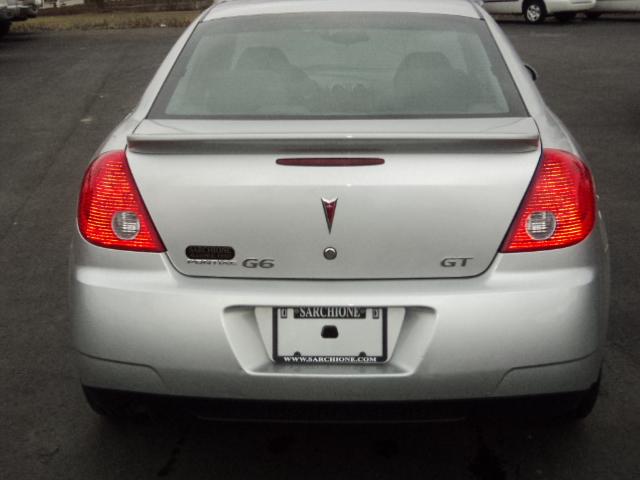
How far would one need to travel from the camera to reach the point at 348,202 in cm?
316

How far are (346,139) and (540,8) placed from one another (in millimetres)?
23364

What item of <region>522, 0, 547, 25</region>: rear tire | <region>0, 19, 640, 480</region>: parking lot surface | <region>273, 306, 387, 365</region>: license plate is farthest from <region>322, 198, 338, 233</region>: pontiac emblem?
<region>522, 0, 547, 25</region>: rear tire

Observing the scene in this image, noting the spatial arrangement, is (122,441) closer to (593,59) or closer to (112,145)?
(112,145)

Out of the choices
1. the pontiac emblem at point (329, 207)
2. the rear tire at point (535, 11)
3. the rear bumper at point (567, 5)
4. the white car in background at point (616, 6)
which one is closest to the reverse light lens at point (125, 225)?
the pontiac emblem at point (329, 207)

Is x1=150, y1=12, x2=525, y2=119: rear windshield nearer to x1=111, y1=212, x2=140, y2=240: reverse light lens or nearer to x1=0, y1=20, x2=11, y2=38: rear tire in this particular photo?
x1=111, y1=212, x2=140, y2=240: reverse light lens

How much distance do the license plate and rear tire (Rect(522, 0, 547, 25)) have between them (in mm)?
23375

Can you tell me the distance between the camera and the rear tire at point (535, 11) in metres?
25.4

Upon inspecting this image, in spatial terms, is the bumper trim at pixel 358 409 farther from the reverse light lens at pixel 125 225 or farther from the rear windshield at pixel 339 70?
the rear windshield at pixel 339 70

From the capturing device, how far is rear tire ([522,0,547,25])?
25.4 m

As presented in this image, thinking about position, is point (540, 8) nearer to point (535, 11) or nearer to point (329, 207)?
point (535, 11)

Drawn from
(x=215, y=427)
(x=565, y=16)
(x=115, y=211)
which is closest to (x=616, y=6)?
(x=565, y=16)

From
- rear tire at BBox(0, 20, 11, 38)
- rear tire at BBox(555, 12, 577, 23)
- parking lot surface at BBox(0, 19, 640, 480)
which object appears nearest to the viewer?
parking lot surface at BBox(0, 19, 640, 480)

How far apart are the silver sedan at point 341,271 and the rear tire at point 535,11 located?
75.5ft

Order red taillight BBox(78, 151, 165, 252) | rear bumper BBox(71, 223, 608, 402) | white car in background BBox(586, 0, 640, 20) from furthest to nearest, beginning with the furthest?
white car in background BBox(586, 0, 640, 20)
red taillight BBox(78, 151, 165, 252)
rear bumper BBox(71, 223, 608, 402)
